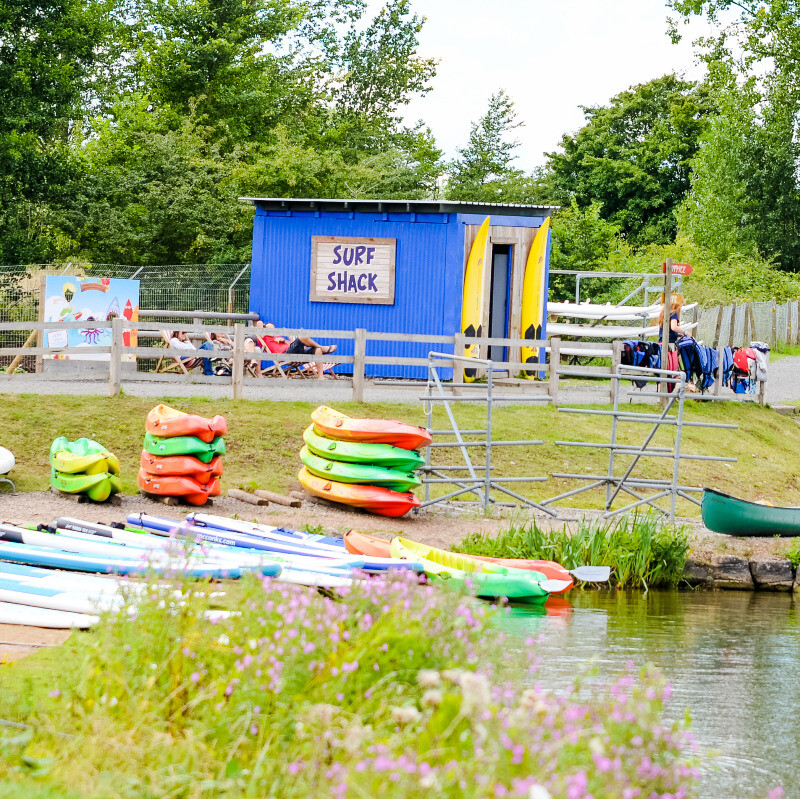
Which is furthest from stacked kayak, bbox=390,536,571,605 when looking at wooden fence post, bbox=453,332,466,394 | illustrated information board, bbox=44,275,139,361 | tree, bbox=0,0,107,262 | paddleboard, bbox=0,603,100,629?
tree, bbox=0,0,107,262

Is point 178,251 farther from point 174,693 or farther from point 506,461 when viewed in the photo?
point 174,693

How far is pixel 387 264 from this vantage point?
22.0m

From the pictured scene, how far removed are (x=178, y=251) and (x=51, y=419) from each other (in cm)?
1686

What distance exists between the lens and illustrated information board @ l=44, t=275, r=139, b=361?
65.5 feet

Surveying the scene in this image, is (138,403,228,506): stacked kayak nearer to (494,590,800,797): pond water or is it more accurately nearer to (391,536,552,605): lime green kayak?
(391,536,552,605): lime green kayak

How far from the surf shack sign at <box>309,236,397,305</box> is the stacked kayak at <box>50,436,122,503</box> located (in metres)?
11.0

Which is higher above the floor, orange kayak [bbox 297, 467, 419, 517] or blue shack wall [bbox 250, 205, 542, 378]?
blue shack wall [bbox 250, 205, 542, 378]

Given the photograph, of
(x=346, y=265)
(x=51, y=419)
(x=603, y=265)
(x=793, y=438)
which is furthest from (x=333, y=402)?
(x=603, y=265)

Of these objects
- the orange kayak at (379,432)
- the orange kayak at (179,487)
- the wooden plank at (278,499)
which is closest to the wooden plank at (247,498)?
the wooden plank at (278,499)

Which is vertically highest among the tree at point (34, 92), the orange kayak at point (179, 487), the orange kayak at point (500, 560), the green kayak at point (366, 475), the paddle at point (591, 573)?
the tree at point (34, 92)

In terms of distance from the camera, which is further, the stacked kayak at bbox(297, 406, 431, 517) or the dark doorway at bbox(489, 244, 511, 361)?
the dark doorway at bbox(489, 244, 511, 361)

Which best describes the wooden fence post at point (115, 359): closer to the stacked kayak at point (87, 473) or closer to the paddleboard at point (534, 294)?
the stacked kayak at point (87, 473)

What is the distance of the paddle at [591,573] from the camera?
10078mm

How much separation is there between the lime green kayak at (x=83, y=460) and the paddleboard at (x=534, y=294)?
11.7 metres
